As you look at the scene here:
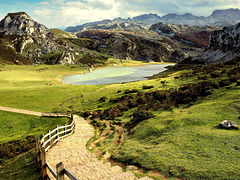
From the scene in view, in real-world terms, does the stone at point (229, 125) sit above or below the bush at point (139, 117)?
above

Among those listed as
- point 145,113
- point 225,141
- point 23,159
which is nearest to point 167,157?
point 225,141

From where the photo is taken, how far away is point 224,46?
333 ft

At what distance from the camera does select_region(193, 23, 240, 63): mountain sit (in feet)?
299

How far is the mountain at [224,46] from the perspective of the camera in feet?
299

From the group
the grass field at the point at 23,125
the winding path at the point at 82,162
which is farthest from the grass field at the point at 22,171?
the grass field at the point at 23,125

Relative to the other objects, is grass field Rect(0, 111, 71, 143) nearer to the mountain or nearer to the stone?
the stone

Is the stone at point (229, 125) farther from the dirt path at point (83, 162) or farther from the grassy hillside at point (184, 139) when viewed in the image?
the dirt path at point (83, 162)

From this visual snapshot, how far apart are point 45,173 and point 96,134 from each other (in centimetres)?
Result: 1291

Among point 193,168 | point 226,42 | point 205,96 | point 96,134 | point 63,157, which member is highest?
point 226,42

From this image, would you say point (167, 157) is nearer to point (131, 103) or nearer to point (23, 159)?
point (23, 159)

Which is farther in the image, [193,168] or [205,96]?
[205,96]

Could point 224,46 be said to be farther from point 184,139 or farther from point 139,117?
point 184,139

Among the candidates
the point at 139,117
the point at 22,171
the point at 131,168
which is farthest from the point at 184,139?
the point at 22,171

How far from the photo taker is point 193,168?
30.8ft
